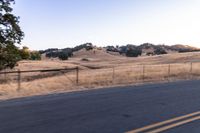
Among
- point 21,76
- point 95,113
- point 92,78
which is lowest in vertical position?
point 21,76

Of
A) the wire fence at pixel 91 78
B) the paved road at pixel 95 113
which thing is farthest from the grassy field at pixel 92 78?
the paved road at pixel 95 113

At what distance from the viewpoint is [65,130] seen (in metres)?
7.76

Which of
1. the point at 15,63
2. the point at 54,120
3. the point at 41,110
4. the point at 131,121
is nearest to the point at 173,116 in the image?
the point at 131,121

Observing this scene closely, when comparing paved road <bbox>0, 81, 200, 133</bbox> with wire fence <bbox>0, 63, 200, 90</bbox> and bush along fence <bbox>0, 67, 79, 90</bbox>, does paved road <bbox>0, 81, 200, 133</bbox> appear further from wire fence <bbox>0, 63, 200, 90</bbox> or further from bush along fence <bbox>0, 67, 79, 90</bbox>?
wire fence <bbox>0, 63, 200, 90</bbox>

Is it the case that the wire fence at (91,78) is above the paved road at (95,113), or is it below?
below

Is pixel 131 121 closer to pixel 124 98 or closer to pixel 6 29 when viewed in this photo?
pixel 124 98

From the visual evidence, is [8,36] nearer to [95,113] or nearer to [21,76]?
[95,113]

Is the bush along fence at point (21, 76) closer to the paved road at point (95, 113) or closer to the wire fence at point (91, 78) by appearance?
the wire fence at point (91, 78)

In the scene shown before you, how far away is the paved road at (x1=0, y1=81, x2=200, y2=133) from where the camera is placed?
805cm

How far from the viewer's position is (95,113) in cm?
1003

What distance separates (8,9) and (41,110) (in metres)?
8.94

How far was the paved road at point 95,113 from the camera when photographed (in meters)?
8.05

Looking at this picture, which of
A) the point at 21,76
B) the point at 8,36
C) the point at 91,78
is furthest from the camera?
the point at 21,76

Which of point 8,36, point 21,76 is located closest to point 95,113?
point 8,36
